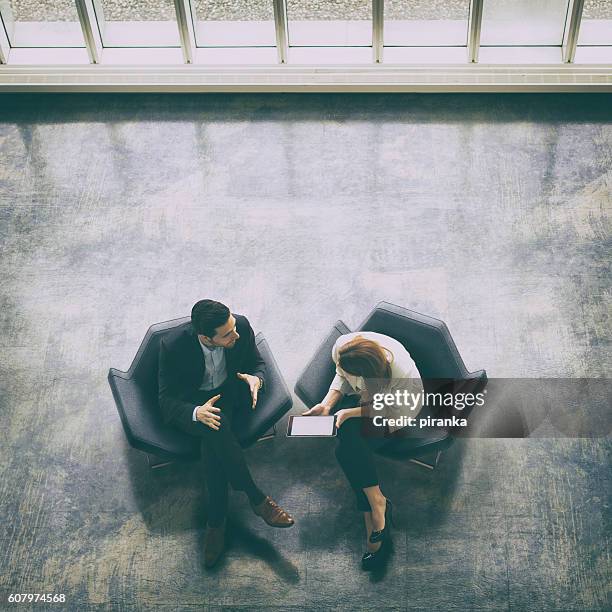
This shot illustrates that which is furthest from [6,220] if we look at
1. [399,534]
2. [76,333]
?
[399,534]

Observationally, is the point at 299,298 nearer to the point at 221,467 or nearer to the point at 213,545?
the point at 221,467

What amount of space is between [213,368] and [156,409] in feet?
1.50

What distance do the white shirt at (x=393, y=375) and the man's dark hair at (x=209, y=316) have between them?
0.76 metres

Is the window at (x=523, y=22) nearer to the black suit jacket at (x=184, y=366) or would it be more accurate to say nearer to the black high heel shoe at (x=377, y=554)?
the black suit jacket at (x=184, y=366)

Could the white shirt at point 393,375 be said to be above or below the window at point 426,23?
below

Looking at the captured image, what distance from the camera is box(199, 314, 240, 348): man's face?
16.5ft

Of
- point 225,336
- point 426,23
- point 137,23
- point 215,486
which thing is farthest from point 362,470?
point 137,23

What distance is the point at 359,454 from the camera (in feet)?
16.8

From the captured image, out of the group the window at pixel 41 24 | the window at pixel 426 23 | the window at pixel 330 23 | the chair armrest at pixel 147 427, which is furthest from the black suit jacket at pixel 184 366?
the window at pixel 41 24

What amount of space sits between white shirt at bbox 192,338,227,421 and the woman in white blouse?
0.61 m

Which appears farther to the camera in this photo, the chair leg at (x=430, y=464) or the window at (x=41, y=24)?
the window at (x=41, y=24)

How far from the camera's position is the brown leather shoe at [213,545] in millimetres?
5211

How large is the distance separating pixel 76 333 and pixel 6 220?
140 centimetres

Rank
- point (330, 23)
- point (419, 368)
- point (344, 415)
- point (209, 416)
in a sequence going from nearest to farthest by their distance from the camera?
1. point (209, 416)
2. point (344, 415)
3. point (419, 368)
4. point (330, 23)
